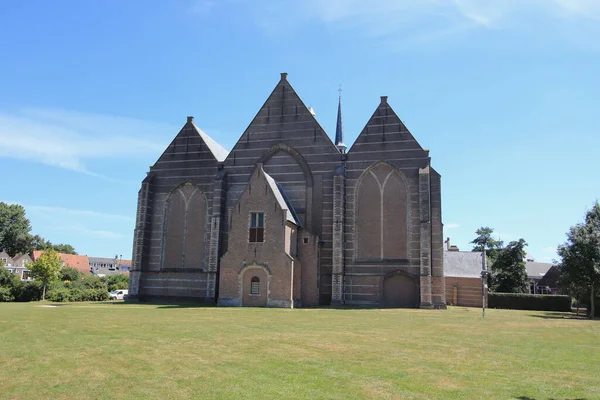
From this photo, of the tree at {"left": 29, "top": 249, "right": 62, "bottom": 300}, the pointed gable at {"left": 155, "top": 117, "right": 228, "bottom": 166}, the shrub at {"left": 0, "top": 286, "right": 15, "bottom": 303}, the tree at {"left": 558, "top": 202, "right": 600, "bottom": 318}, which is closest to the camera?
the tree at {"left": 558, "top": 202, "right": 600, "bottom": 318}

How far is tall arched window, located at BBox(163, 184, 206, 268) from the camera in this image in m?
42.4

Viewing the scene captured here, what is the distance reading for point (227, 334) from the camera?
1659 centimetres

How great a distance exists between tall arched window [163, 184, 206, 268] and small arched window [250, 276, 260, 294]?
888 cm

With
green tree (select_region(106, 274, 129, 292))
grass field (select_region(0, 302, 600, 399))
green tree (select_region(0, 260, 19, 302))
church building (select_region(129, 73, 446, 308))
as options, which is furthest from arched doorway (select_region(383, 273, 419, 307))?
green tree (select_region(106, 274, 129, 292))

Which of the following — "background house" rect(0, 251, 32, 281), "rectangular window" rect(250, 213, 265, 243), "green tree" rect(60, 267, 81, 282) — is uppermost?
"rectangular window" rect(250, 213, 265, 243)

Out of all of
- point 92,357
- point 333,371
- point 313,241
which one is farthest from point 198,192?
point 333,371

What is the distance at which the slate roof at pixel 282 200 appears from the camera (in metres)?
35.2

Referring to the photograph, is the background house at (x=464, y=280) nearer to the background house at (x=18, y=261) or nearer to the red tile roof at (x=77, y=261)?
the red tile roof at (x=77, y=261)

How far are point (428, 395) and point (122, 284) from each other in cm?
7258

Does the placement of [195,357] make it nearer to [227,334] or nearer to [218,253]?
[227,334]

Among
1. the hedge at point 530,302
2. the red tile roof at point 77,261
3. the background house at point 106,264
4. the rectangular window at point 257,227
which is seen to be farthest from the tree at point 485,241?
the background house at point 106,264

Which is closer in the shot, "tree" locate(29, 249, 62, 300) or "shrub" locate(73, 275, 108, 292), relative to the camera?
"tree" locate(29, 249, 62, 300)

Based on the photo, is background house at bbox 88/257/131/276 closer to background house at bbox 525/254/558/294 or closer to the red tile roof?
the red tile roof

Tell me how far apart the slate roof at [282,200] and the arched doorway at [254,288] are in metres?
4.64
